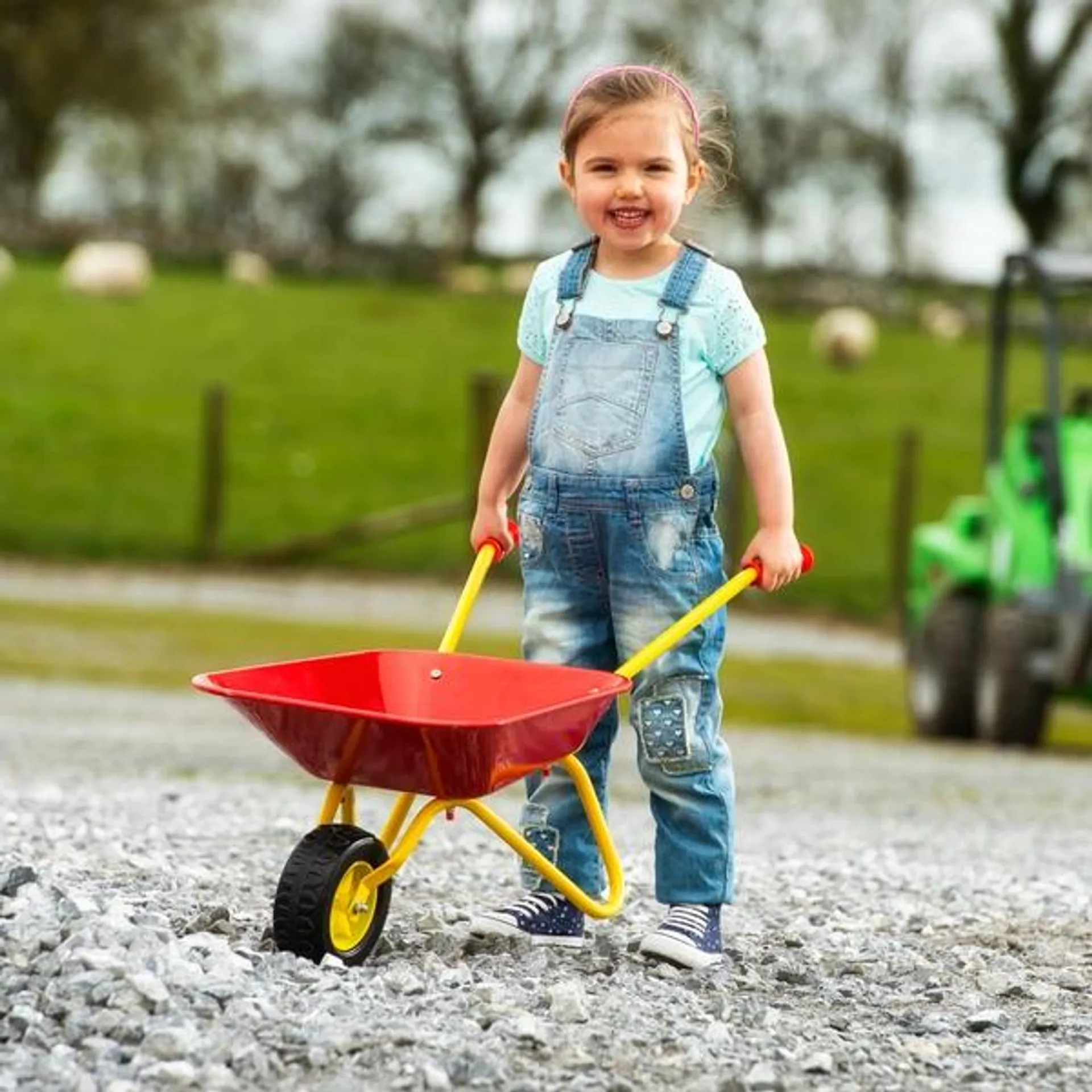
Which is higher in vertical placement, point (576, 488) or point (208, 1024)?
point (576, 488)

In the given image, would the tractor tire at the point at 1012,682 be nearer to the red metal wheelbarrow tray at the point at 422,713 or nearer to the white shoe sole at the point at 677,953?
the white shoe sole at the point at 677,953

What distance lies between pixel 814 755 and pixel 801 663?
5.06 m

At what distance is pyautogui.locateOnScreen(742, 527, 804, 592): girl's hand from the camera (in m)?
4.71

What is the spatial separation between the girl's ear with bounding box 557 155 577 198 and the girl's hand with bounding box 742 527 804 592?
0.77m

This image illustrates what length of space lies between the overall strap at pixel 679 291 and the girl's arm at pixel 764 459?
0.15 m

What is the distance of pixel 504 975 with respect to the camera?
14.6 feet

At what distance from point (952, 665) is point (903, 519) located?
808 cm

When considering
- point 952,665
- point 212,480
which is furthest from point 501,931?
point 212,480

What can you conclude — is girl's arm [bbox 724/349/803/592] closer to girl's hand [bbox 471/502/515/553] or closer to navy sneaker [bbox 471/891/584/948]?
girl's hand [bbox 471/502/515/553]

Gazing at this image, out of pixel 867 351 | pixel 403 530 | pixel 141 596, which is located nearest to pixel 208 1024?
pixel 141 596

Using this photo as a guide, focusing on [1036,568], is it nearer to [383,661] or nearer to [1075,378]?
[383,661]

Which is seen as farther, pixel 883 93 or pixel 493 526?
pixel 883 93

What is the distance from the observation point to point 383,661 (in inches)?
187

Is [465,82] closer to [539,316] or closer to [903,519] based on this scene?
[903,519]
